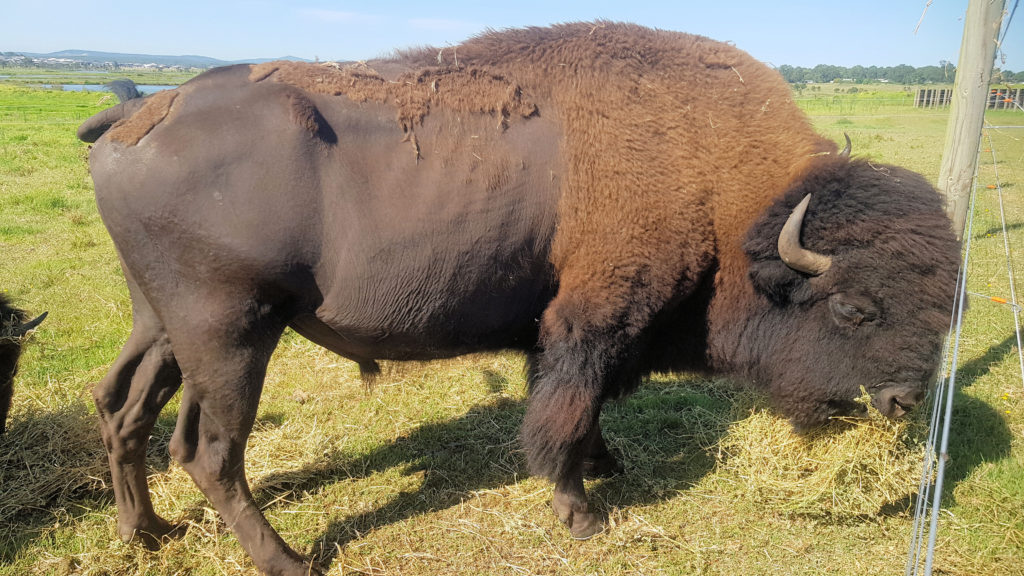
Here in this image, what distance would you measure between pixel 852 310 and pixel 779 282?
16.7 inches

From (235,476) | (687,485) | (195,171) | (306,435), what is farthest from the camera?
(306,435)

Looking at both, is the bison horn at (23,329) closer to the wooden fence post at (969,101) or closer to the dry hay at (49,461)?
the dry hay at (49,461)

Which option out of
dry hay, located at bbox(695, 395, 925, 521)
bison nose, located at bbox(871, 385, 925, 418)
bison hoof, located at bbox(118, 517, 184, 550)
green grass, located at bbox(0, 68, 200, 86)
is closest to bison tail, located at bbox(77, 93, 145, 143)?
bison hoof, located at bbox(118, 517, 184, 550)

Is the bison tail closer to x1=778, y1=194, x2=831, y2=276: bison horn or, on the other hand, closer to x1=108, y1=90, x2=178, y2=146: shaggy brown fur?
x1=108, y1=90, x2=178, y2=146: shaggy brown fur

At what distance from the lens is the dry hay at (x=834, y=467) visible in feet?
12.1

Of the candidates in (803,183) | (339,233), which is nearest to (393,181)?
(339,233)

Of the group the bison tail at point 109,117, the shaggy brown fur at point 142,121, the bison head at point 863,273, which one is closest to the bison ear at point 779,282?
the bison head at point 863,273

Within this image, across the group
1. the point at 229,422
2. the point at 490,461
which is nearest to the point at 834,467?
the point at 490,461

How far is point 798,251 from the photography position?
10.7 ft

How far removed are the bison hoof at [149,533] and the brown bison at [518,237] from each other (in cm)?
1

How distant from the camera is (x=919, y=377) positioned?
3.40 metres

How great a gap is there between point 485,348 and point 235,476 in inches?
61.2

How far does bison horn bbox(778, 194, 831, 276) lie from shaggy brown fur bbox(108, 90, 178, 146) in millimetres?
3153

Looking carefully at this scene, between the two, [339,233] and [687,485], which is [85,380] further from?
[687,485]
